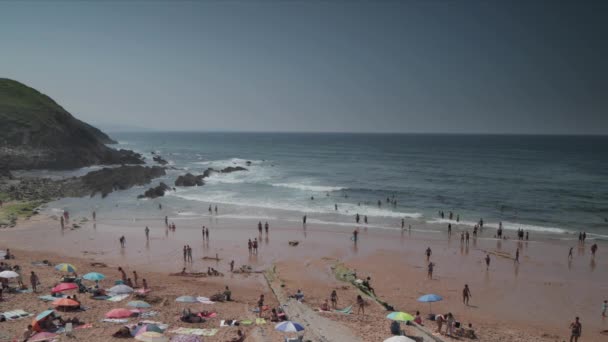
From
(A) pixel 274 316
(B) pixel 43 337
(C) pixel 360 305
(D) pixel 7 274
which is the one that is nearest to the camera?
(B) pixel 43 337

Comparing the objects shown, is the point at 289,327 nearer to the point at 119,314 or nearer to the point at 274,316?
the point at 274,316

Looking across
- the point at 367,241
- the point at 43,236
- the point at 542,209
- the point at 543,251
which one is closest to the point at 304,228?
the point at 367,241

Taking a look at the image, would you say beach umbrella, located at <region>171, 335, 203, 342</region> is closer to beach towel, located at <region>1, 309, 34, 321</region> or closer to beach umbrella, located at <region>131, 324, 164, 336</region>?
beach umbrella, located at <region>131, 324, 164, 336</region>

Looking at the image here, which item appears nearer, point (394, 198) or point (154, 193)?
point (154, 193)

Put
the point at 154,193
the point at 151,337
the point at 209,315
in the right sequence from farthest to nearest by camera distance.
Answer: the point at 154,193 < the point at 209,315 < the point at 151,337

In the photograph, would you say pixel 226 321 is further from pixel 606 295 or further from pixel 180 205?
pixel 180 205

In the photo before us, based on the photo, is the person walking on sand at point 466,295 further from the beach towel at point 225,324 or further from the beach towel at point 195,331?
the beach towel at point 195,331

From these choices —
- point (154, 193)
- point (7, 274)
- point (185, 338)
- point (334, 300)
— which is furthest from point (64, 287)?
point (154, 193)
